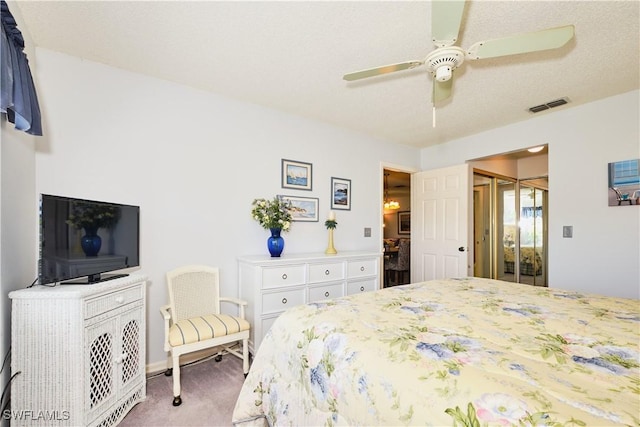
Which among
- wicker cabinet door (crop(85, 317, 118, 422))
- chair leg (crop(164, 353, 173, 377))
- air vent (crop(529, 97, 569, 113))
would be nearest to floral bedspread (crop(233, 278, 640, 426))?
wicker cabinet door (crop(85, 317, 118, 422))

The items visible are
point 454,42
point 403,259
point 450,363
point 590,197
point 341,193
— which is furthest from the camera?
point 403,259

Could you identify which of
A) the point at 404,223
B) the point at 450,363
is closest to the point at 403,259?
the point at 404,223

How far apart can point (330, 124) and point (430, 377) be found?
3.10m

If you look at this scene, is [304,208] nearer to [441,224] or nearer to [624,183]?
[441,224]

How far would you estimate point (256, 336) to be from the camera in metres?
2.50

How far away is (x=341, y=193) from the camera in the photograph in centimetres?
365

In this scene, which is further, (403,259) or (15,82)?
(403,259)

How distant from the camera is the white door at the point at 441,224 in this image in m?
3.75

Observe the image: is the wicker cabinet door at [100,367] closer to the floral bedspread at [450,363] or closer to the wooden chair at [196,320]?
the wooden chair at [196,320]

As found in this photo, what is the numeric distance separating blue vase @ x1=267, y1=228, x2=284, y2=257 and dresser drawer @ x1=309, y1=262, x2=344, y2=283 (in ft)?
1.14

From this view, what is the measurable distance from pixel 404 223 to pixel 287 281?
5575 millimetres

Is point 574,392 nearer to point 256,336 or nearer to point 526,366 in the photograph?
point 526,366

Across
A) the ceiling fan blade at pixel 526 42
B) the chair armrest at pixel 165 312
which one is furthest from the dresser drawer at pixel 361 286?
the ceiling fan blade at pixel 526 42

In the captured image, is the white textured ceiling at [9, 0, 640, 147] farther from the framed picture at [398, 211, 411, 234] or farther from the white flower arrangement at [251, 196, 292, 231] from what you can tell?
the framed picture at [398, 211, 411, 234]
